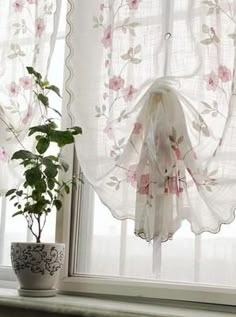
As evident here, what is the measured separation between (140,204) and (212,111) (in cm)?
32

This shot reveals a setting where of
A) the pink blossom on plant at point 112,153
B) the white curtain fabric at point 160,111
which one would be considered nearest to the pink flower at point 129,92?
the white curtain fabric at point 160,111

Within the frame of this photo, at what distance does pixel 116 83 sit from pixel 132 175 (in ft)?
0.89

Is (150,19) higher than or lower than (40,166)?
higher

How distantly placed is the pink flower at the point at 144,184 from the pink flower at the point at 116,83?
0.89 ft

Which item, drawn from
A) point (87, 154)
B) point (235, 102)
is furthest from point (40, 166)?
point (235, 102)

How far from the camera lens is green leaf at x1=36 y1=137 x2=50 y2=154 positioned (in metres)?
1.79

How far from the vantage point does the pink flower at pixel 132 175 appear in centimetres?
167

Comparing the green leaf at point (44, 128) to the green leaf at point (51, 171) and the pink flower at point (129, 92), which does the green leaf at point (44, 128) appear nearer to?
the green leaf at point (51, 171)

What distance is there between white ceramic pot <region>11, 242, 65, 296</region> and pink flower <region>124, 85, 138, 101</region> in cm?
49

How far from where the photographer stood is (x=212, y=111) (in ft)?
5.15

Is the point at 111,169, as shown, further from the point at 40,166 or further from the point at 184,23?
the point at 184,23

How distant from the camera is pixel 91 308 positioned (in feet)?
5.22

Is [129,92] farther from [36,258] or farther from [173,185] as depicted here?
[36,258]

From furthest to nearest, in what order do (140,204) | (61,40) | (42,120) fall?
(61,40)
(42,120)
(140,204)
